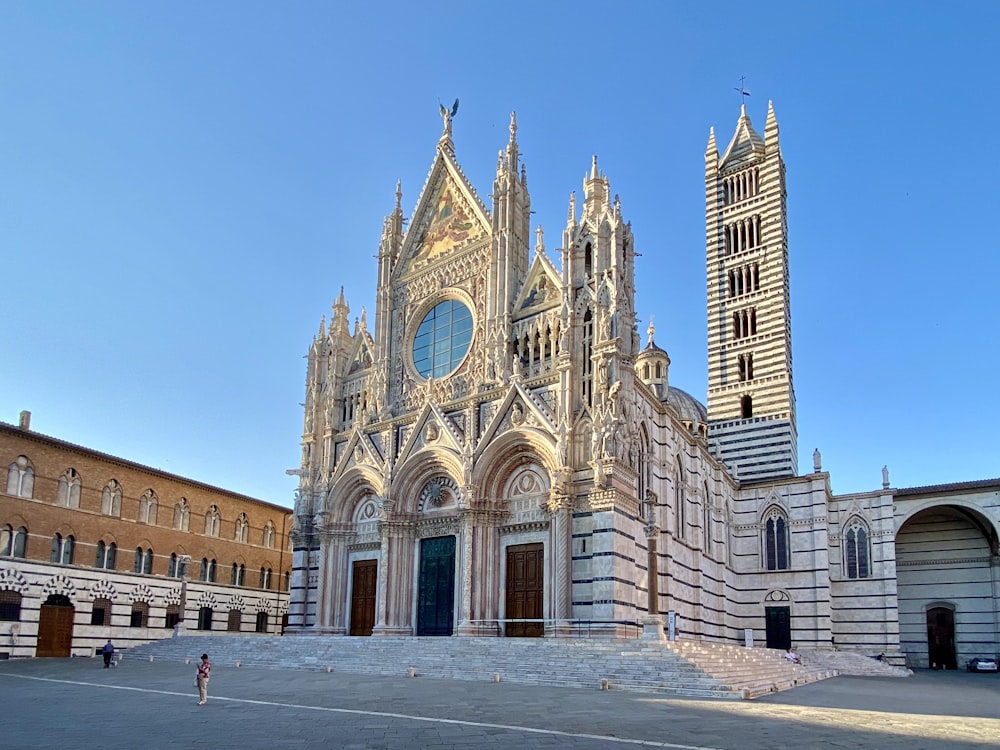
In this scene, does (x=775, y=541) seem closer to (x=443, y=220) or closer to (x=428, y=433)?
(x=428, y=433)

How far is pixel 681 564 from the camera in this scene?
3572 cm

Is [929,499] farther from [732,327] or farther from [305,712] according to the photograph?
[305,712]

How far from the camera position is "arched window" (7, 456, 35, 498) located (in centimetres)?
3447

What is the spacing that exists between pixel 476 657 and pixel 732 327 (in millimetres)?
32320

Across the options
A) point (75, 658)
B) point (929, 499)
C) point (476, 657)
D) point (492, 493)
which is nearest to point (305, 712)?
point (476, 657)

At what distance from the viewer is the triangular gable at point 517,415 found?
1189 inches

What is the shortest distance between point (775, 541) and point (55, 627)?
3395cm

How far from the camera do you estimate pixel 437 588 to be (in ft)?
107

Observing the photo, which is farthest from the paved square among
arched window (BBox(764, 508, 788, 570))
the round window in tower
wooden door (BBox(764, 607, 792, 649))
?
arched window (BBox(764, 508, 788, 570))

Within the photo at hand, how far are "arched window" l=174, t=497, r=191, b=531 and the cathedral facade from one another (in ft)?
26.7

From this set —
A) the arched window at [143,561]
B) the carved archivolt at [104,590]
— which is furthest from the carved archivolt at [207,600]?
the carved archivolt at [104,590]

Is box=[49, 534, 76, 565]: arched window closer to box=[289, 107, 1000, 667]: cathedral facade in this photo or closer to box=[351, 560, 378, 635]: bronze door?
box=[289, 107, 1000, 667]: cathedral facade

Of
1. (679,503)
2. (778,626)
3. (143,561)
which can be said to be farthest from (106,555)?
(778,626)

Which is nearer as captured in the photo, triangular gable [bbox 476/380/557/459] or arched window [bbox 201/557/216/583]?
triangular gable [bbox 476/380/557/459]
